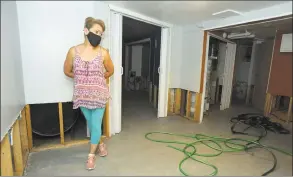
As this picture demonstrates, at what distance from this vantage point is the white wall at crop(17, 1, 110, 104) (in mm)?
1371

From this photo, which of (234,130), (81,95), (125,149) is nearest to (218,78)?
(234,130)

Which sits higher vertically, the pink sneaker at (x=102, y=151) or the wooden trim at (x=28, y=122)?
the wooden trim at (x=28, y=122)

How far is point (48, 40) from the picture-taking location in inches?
57.1

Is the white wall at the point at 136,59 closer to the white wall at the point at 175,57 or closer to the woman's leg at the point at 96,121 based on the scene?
the white wall at the point at 175,57

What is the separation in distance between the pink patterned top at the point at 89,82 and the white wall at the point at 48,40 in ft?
→ 1.00

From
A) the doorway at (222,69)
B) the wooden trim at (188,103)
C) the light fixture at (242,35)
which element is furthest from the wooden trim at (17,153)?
the light fixture at (242,35)

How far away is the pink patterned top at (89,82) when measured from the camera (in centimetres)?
134

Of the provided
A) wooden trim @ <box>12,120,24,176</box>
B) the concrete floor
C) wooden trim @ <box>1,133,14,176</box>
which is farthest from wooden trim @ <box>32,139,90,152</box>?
wooden trim @ <box>1,133,14,176</box>

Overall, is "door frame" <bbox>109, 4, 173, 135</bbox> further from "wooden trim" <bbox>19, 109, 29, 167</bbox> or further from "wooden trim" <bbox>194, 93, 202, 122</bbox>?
"wooden trim" <bbox>194, 93, 202, 122</bbox>

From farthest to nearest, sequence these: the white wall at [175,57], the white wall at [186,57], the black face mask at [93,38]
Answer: the white wall at [175,57], the white wall at [186,57], the black face mask at [93,38]

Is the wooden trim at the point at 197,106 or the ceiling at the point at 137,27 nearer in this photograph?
the wooden trim at the point at 197,106

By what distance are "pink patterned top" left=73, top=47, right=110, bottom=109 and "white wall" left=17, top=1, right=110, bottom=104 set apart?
30 centimetres

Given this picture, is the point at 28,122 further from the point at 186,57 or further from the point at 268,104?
the point at 268,104

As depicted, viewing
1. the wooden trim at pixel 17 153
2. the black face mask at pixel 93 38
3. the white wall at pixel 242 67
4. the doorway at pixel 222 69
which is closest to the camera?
the wooden trim at pixel 17 153
